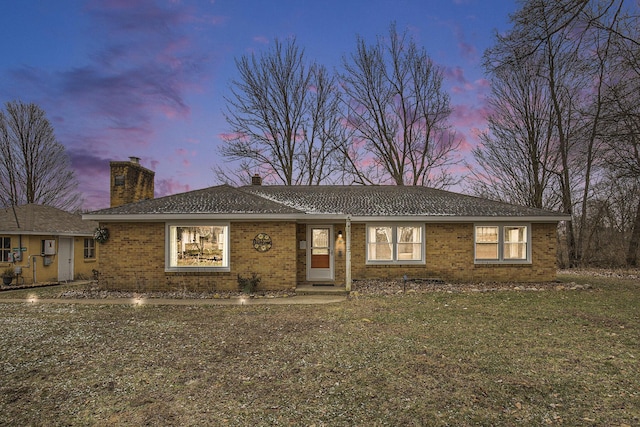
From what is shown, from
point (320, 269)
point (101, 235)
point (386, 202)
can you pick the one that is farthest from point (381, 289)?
point (101, 235)

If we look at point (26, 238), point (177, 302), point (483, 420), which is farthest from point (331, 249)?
point (26, 238)

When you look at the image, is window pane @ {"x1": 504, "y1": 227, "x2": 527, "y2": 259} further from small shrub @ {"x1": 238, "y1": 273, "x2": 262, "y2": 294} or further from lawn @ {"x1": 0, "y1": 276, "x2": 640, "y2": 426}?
small shrub @ {"x1": 238, "y1": 273, "x2": 262, "y2": 294}

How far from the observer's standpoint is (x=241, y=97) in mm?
26172

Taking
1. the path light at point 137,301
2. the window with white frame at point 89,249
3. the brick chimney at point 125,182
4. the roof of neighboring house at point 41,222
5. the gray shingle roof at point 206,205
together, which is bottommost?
the path light at point 137,301

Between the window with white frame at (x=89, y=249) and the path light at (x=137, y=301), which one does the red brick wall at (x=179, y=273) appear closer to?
the path light at (x=137, y=301)

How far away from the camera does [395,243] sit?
1364 cm

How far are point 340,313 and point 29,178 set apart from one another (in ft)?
92.1

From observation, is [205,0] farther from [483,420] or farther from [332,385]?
[483,420]

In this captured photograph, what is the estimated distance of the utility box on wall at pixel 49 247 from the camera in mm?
16214

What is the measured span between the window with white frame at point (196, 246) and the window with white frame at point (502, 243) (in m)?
9.27

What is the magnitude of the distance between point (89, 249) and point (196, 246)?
10618 millimetres

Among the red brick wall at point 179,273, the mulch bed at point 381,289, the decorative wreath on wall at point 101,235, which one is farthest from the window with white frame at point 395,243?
the decorative wreath on wall at point 101,235

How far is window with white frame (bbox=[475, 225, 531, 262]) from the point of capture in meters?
13.6

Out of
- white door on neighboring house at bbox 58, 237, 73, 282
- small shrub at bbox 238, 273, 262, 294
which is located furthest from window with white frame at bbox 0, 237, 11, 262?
small shrub at bbox 238, 273, 262, 294
